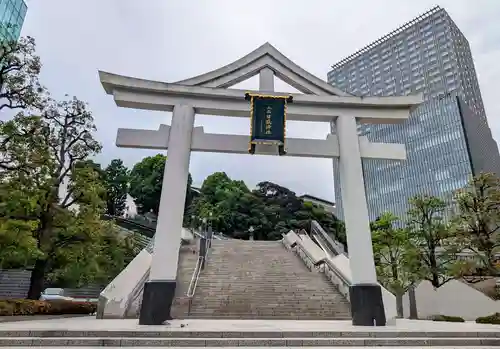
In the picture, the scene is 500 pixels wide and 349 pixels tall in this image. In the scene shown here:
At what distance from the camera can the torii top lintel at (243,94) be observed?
875 centimetres

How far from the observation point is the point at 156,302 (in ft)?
24.3

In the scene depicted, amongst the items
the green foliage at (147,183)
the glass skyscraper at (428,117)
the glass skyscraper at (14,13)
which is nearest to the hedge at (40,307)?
the glass skyscraper at (14,13)

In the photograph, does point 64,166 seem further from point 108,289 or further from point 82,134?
point 108,289

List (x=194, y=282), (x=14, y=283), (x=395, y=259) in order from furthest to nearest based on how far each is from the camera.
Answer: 1. (x=395, y=259)
2. (x=14, y=283)
3. (x=194, y=282)

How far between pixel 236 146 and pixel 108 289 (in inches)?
221

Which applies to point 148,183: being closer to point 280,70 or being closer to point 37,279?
point 37,279

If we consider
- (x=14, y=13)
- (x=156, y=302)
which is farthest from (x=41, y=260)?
(x=14, y=13)

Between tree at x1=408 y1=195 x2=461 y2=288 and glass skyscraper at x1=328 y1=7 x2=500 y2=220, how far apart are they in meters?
36.9

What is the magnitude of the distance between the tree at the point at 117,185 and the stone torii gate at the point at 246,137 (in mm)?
34303

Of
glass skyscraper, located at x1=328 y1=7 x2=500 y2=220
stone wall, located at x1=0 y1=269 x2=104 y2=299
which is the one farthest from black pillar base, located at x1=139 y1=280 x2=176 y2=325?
glass skyscraper, located at x1=328 y1=7 x2=500 y2=220

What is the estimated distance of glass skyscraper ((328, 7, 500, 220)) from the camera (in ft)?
177

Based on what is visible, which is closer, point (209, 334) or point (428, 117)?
point (209, 334)

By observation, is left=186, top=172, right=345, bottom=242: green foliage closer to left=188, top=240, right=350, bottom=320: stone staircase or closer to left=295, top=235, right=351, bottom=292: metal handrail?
left=295, top=235, right=351, bottom=292: metal handrail

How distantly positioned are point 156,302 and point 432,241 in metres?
12.5
